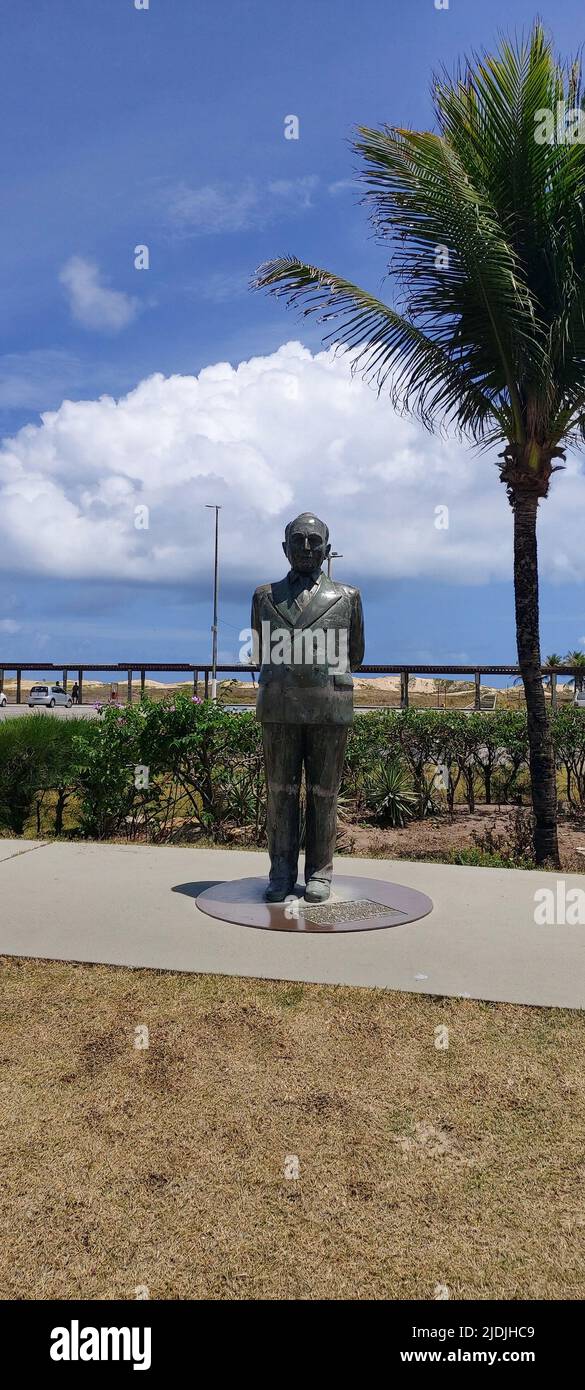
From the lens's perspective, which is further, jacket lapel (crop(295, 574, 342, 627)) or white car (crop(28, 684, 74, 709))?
white car (crop(28, 684, 74, 709))

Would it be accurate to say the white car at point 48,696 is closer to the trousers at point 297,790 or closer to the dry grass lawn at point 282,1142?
the trousers at point 297,790

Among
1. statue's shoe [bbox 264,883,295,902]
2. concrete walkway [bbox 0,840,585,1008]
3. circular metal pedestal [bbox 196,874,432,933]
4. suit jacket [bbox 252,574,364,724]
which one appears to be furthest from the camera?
statue's shoe [bbox 264,883,295,902]

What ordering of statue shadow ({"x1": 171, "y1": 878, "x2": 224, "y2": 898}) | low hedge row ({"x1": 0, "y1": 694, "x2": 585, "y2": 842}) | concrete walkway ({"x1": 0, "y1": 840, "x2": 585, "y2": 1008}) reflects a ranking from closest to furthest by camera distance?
concrete walkway ({"x1": 0, "y1": 840, "x2": 585, "y2": 1008}) → statue shadow ({"x1": 171, "y1": 878, "x2": 224, "y2": 898}) → low hedge row ({"x1": 0, "y1": 694, "x2": 585, "y2": 842})

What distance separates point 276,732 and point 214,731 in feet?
8.73

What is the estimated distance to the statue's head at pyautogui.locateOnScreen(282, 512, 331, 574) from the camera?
15.6 ft

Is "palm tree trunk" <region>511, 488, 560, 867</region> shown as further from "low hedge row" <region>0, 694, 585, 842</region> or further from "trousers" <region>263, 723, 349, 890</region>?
"trousers" <region>263, 723, 349, 890</region>

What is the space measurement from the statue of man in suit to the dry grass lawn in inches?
56.5

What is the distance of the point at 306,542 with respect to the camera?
4746 millimetres

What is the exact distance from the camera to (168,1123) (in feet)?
8.95

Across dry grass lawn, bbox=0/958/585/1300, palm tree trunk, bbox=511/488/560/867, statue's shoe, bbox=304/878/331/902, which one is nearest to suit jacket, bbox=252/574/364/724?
statue's shoe, bbox=304/878/331/902

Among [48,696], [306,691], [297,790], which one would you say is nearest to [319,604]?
[306,691]

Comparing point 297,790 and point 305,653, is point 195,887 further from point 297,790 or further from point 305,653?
point 305,653
